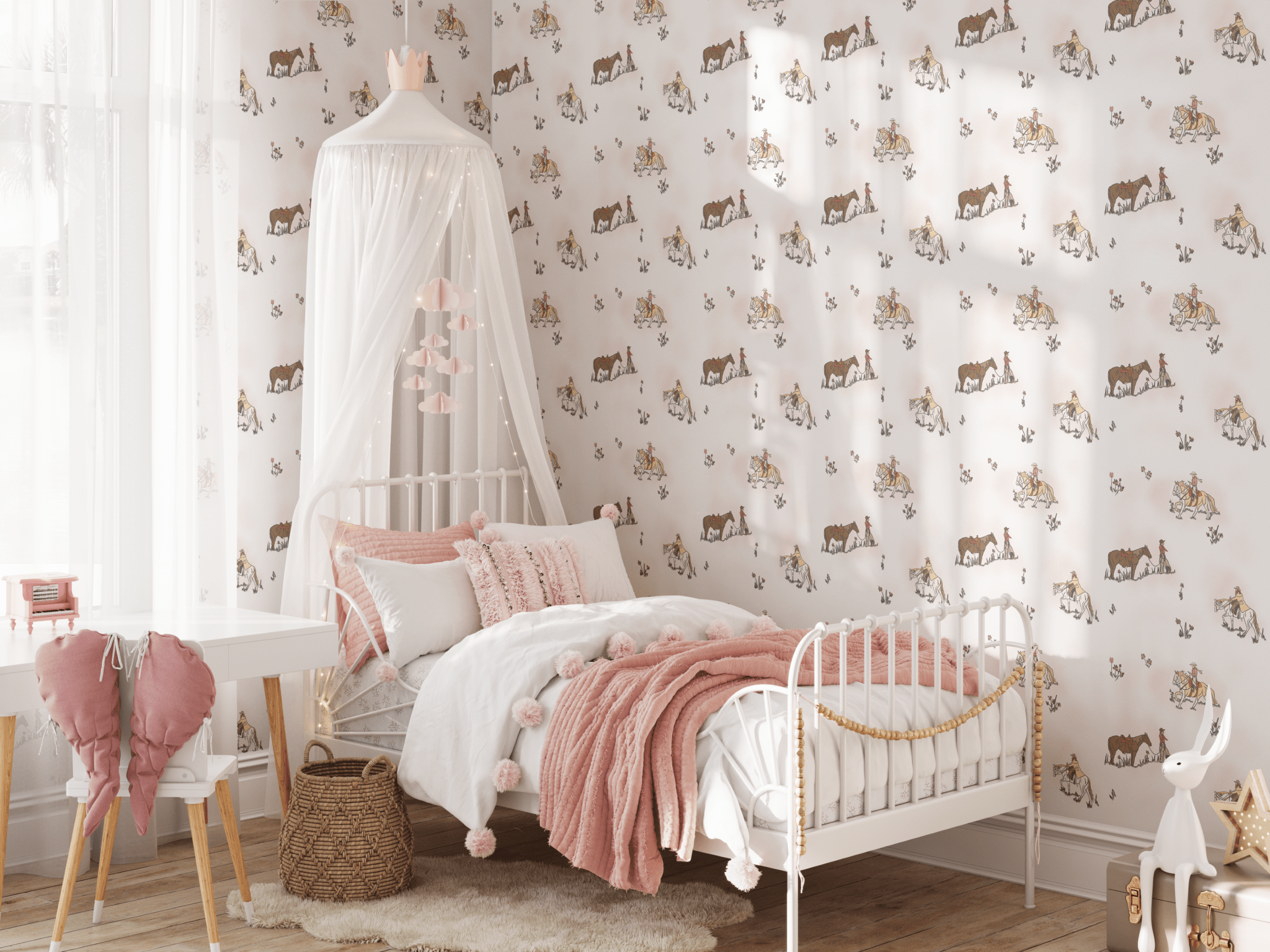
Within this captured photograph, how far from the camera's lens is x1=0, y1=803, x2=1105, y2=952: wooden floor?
3.37 metres

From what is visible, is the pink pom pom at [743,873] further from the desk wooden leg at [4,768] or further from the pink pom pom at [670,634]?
the desk wooden leg at [4,768]

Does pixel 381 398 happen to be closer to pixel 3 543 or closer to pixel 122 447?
pixel 122 447

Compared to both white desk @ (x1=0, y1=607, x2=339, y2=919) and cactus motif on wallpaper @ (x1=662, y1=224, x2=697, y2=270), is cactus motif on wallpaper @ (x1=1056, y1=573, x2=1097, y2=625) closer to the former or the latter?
cactus motif on wallpaper @ (x1=662, y1=224, x2=697, y2=270)

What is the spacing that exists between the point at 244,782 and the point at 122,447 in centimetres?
117

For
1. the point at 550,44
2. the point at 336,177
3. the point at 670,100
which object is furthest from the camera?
the point at 550,44

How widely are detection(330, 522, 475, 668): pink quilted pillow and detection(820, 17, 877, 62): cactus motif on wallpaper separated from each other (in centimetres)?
186

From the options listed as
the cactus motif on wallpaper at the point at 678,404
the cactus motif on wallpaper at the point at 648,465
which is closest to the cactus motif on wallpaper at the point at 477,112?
the cactus motif on wallpaper at the point at 678,404

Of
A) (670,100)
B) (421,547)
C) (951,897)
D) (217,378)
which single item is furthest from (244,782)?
(670,100)

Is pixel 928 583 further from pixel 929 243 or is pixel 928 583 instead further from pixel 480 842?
pixel 480 842

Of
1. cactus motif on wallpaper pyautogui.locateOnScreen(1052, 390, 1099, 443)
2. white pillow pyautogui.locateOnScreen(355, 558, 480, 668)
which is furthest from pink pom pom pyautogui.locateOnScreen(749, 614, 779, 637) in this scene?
cactus motif on wallpaper pyautogui.locateOnScreen(1052, 390, 1099, 443)

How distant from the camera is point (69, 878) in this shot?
322cm

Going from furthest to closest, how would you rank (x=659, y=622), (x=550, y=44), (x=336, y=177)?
(x=550, y=44) < (x=336, y=177) < (x=659, y=622)

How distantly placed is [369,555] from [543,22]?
214cm

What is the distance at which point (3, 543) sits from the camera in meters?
3.82
